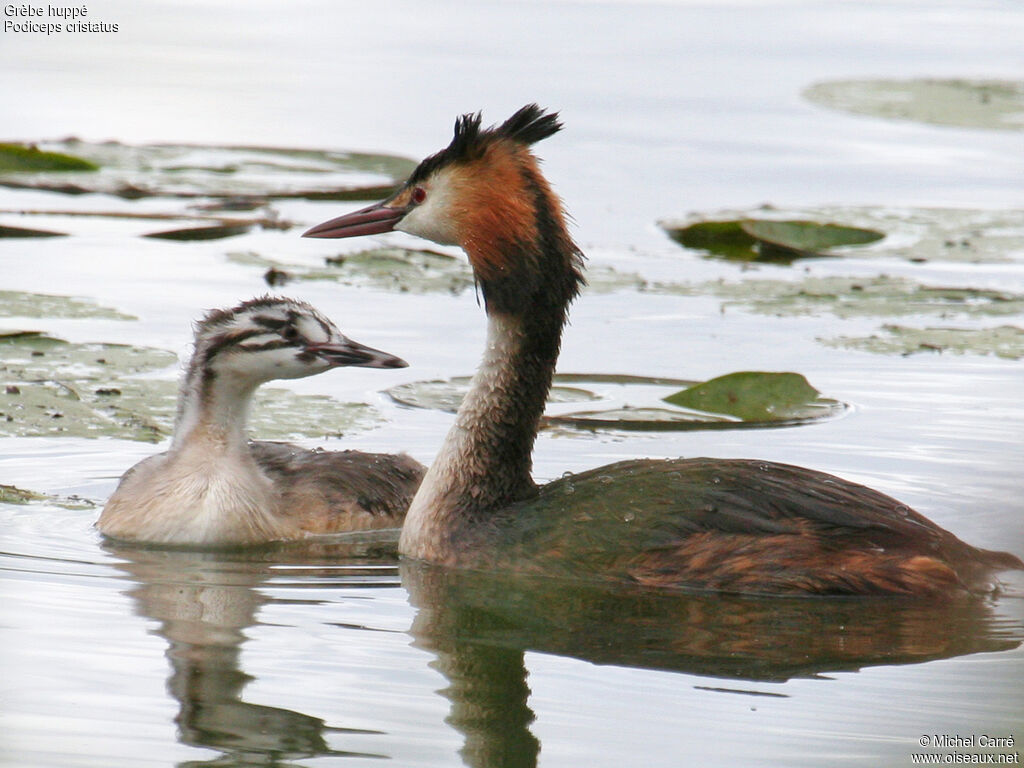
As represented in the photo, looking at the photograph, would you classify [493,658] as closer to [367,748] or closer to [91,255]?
[367,748]

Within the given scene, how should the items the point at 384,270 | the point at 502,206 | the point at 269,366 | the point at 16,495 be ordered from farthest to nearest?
the point at 384,270
the point at 269,366
the point at 16,495
the point at 502,206

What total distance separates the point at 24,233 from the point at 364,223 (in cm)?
562

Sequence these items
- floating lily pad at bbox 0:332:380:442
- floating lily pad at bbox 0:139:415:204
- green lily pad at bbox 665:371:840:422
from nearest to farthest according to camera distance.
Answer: floating lily pad at bbox 0:332:380:442 → green lily pad at bbox 665:371:840:422 → floating lily pad at bbox 0:139:415:204

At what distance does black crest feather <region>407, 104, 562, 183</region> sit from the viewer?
7.42 meters

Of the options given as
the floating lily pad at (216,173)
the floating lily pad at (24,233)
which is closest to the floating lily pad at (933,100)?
the floating lily pad at (216,173)

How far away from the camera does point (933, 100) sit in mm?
19062

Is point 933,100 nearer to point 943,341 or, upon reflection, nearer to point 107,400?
point 943,341

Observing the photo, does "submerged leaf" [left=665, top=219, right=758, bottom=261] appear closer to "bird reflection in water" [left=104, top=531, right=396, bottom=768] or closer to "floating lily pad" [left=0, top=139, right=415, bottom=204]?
"floating lily pad" [left=0, top=139, right=415, bottom=204]

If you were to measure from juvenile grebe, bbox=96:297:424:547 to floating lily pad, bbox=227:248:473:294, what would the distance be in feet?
11.8

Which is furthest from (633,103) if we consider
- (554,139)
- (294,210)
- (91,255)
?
(91,255)

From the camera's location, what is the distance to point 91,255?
1235 centimetres

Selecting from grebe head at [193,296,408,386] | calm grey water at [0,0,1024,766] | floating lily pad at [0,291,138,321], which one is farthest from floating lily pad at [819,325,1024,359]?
floating lily pad at [0,291,138,321]

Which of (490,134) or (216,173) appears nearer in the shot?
(490,134)

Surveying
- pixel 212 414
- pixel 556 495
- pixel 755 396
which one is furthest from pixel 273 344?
pixel 755 396
